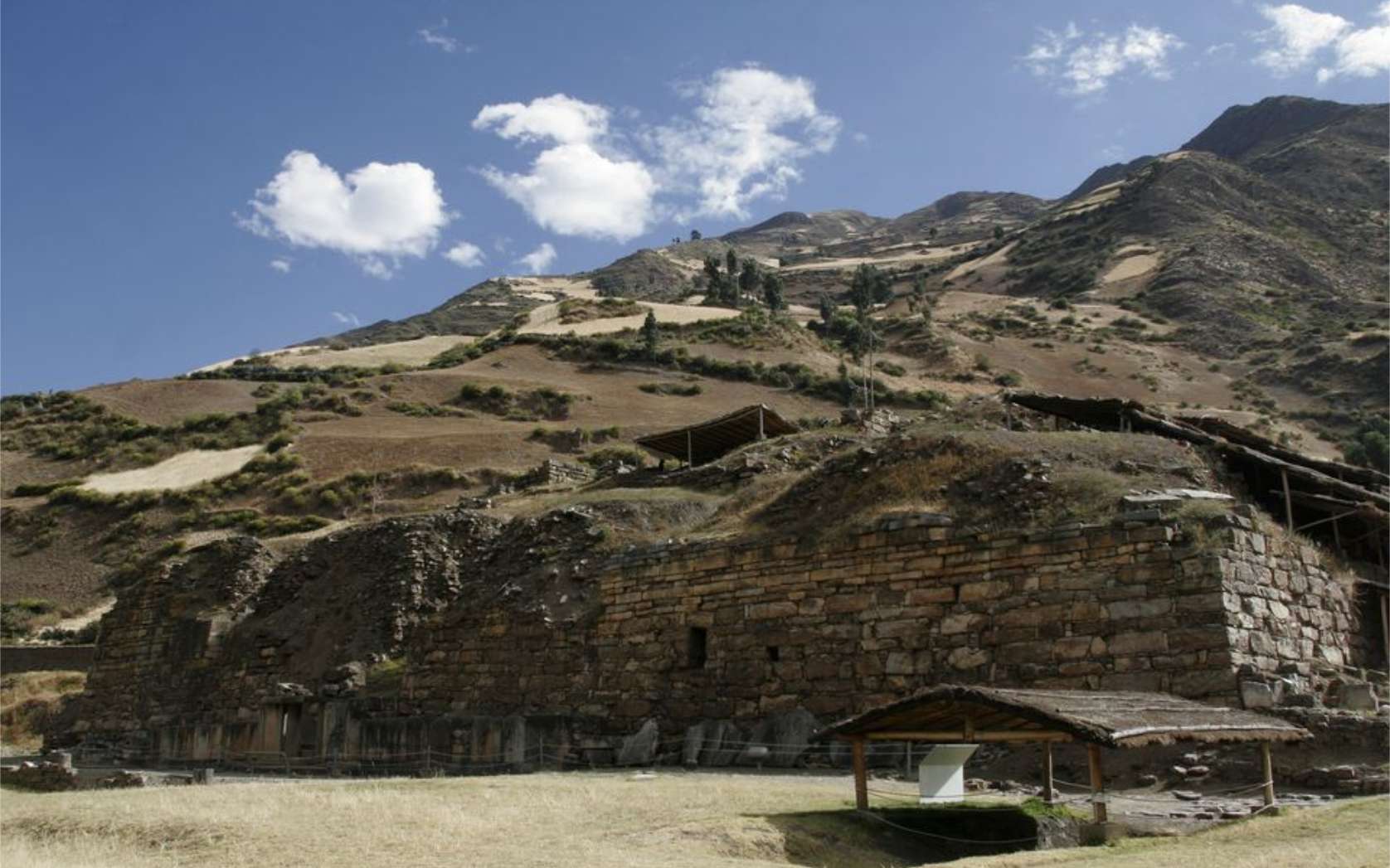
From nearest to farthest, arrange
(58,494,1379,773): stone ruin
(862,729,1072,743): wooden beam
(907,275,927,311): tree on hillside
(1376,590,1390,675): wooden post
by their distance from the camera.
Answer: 1. (862,729,1072,743): wooden beam
2. (58,494,1379,773): stone ruin
3. (1376,590,1390,675): wooden post
4. (907,275,927,311): tree on hillside

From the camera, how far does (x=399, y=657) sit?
21.6m

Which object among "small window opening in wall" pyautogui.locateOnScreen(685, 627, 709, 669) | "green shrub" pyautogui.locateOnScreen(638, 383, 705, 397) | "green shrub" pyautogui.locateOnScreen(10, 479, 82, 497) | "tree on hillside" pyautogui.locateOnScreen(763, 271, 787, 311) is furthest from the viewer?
"tree on hillside" pyautogui.locateOnScreen(763, 271, 787, 311)

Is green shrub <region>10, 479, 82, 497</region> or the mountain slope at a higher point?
the mountain slope

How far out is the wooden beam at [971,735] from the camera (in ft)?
32.4

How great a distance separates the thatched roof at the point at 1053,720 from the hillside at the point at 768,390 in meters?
4.29

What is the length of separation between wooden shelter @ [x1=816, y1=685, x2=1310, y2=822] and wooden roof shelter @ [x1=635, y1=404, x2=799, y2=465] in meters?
18.5

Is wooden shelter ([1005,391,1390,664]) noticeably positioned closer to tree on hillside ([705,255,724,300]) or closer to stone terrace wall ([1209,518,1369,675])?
stone terrace wall ([1209,518,1369,675])

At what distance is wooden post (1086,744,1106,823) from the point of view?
9.73 m

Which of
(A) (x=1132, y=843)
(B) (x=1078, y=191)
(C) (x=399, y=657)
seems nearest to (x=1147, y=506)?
(A) (x=1132, y=843)

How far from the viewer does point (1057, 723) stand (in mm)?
9445

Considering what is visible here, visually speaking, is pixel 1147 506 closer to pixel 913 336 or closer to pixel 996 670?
pixel 996 670

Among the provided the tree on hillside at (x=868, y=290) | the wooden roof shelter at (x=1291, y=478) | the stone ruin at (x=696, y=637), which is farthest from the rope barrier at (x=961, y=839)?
the tree on hillside at (x=868, y=290)

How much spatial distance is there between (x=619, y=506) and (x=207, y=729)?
8.51 metres

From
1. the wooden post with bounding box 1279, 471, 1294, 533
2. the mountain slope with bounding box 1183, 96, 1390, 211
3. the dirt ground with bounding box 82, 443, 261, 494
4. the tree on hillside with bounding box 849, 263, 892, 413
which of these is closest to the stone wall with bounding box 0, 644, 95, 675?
the dirt ground with bounding box 82, 443, 261, 494
